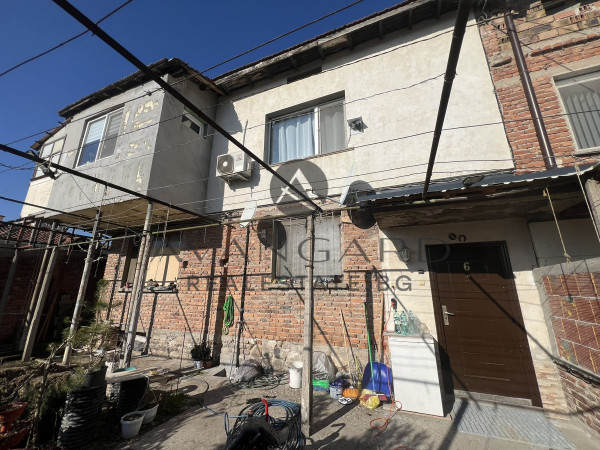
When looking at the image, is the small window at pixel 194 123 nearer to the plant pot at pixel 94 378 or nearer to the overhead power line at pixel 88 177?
the overhead power line at pixel 88 177

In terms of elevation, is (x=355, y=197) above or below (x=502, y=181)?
above

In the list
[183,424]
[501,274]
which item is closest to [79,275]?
[183,424]

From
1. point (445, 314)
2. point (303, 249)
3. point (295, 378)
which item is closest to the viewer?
point (445, 314)

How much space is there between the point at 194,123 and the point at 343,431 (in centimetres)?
828

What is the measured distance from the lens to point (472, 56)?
16.9ft

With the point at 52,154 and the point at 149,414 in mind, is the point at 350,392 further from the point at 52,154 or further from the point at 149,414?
the point at 52,154

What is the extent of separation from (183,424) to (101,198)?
18.8 feet

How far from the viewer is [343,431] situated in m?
3.32

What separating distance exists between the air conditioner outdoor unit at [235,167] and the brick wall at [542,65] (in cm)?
560

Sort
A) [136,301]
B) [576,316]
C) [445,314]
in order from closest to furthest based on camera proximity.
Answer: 1. [576,316]
2. [445,314]
3. [136,301]

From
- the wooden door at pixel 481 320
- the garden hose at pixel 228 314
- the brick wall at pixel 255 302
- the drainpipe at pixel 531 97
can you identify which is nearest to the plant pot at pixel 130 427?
the brick wall at pixel 255 302

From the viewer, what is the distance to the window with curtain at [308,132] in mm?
6309

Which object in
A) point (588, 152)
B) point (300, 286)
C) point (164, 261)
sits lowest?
point (300, 286)

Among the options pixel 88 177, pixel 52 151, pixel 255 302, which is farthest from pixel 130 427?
pixel 52 151
